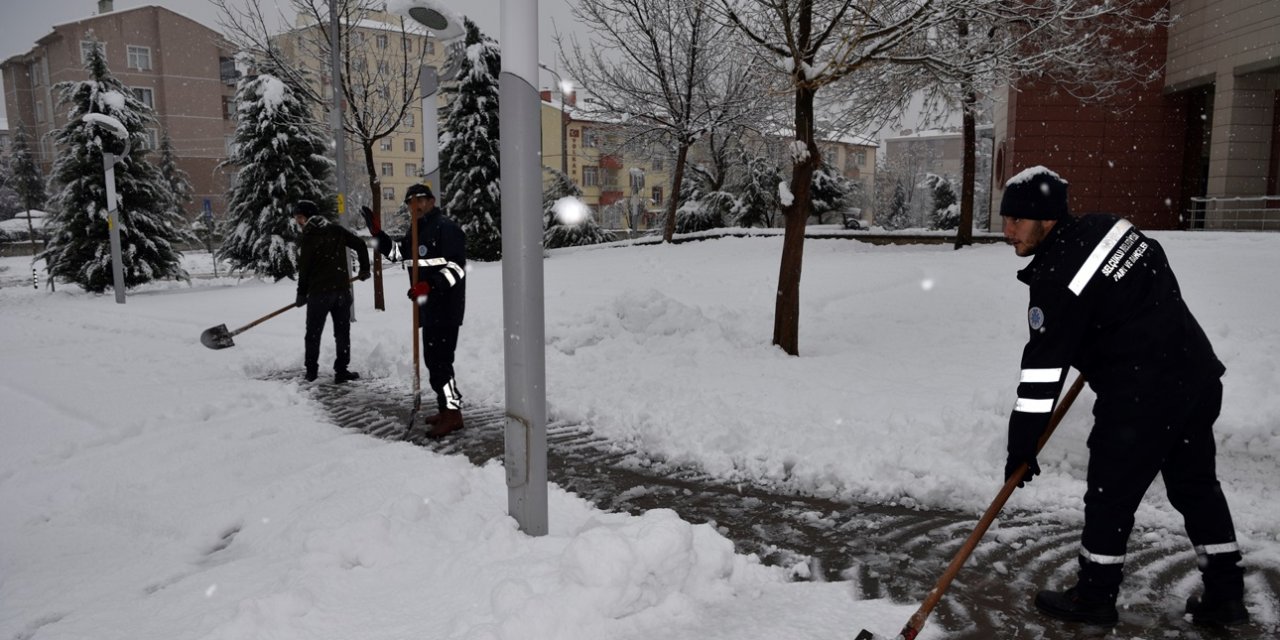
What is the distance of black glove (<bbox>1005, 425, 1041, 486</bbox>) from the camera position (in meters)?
3.06

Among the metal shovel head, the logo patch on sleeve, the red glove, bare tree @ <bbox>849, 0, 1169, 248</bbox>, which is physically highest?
bare tree @ <bbox>849, 0, 1169, 248</bbox>

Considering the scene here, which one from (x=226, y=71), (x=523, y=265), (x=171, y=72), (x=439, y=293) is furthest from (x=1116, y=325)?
(x=226, y=71)

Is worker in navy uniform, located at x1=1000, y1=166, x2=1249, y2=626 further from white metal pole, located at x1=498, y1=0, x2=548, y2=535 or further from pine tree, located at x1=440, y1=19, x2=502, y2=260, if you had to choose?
pine tree, located at x1=440, y1=19, x2=502, y2=260

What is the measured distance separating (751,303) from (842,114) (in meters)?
3.43

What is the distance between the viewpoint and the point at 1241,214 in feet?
57.7

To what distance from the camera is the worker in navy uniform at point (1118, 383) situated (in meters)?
2.95

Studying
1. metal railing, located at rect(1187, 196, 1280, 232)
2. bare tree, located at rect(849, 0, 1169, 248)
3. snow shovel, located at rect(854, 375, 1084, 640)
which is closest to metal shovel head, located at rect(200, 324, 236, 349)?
bare tree, located at rect(849, 0, 1169, 248)

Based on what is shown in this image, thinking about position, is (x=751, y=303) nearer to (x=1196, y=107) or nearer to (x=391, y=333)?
(x=391, y=333)

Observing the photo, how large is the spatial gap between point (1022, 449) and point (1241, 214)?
1925cm

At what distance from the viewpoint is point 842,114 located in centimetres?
1214

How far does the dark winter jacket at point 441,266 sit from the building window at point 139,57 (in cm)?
5333

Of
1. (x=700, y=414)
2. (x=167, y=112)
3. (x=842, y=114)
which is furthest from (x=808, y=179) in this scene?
(x=167, y=112)

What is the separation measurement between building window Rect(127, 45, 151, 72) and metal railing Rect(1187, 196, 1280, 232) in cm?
5531

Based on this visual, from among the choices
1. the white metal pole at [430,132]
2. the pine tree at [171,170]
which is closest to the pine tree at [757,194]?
the white metal pole at [430,132]
